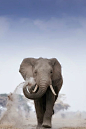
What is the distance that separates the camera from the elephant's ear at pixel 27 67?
507 inches

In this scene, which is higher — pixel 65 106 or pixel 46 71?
pixel 46 71

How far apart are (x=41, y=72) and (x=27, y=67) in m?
1.35

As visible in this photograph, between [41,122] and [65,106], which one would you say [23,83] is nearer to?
[41,122]

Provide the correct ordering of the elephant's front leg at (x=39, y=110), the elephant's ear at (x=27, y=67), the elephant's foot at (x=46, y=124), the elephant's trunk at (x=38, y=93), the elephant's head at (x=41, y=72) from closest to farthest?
1. the elephant's trunk at (x=38, y=93)
2. the elephant's head at (x=41, y=72)
3. the elephant's foot at (x=46, y=124)
4. the elephant's ear at (x=27, y=67)
5. the elephant's front leg at (x=39, y=110)

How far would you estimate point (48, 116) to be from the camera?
503 inches

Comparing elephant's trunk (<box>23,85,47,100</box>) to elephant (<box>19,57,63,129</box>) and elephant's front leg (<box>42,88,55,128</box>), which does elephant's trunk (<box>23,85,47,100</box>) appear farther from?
elephant's front leg (<box>42,88,55,128</box>)

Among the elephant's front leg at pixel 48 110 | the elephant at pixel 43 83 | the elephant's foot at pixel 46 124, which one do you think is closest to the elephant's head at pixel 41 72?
the elephant at pixel 43 83

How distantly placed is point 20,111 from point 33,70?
296 centimetres

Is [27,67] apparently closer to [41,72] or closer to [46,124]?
[41,72]

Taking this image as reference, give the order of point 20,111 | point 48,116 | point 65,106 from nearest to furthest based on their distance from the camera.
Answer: point 48,116 → point 20,111 → point 65,106

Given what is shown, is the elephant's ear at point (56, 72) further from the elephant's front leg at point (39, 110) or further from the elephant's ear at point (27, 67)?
the elephant's front leg at point (39, 110)

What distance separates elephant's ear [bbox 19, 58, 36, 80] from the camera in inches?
507

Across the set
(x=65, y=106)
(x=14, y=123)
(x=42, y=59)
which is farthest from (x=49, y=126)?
(x=65, y=106)

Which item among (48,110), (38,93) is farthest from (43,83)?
(48,110)
